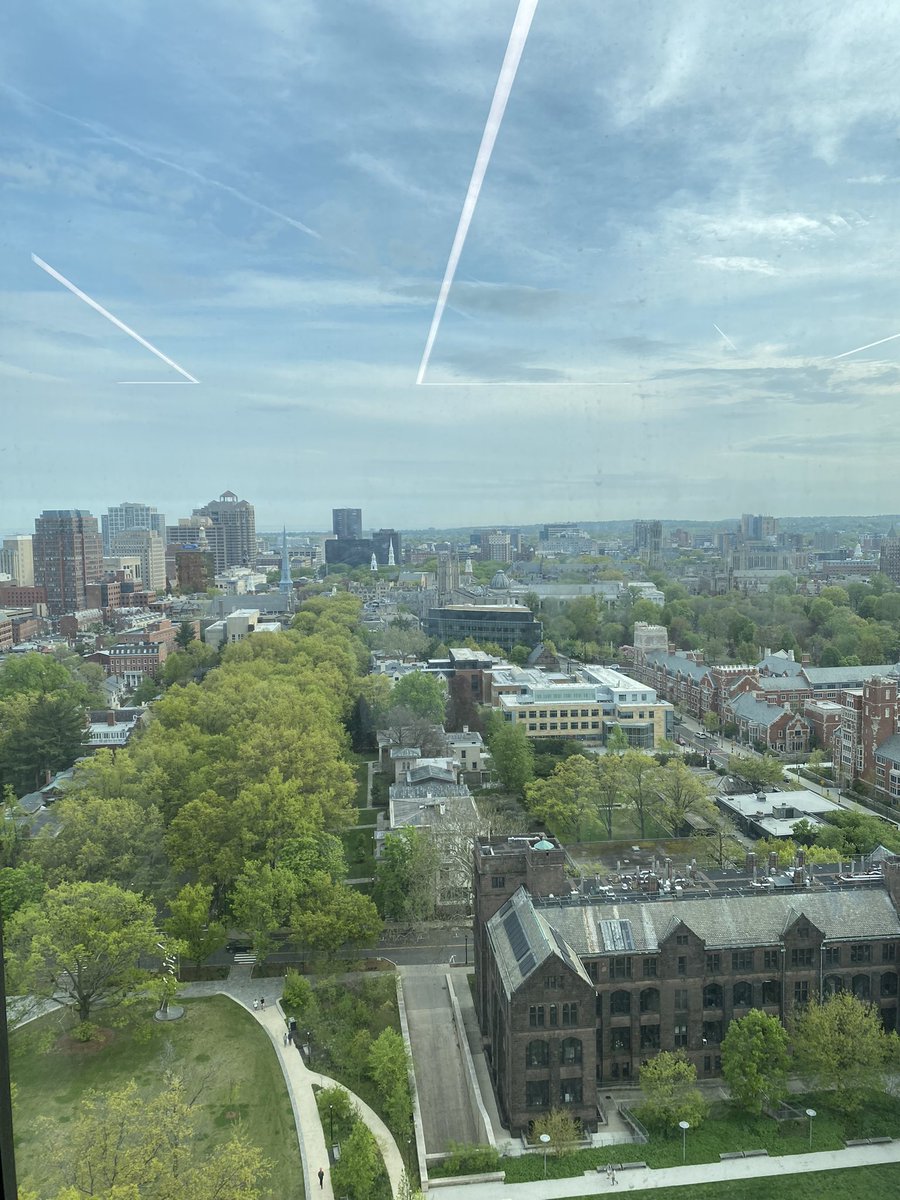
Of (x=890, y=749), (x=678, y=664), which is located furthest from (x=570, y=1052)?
(x=678, y=664)

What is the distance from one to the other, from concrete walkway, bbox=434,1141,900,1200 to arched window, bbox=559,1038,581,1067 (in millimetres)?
548

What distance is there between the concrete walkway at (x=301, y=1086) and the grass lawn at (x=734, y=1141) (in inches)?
23.9

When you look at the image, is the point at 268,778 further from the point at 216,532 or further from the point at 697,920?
the point at 697,920

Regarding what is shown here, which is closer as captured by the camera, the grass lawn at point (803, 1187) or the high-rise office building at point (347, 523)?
the grass lawn at point (803, 1187)

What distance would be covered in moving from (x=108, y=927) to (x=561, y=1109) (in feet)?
9.31

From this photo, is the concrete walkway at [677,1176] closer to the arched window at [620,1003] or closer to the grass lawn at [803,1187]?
the grass lawn at [803,1187]

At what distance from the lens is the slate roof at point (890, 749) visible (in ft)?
30.2

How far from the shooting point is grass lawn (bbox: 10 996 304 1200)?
3.86m

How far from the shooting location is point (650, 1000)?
4930 mm

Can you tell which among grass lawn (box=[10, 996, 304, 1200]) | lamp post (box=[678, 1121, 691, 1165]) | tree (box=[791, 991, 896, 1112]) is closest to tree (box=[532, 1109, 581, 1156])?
lamp post (box=[678, 1121, 691, 1165])

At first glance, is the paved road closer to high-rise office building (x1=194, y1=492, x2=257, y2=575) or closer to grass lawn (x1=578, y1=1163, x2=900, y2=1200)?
grass lawn (x1=578, y1=1163, x2=900, y2=1200)

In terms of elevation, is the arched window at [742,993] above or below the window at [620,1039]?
above

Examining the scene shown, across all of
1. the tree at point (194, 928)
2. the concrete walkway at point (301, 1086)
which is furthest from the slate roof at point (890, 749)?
the tree at point (194, 928)

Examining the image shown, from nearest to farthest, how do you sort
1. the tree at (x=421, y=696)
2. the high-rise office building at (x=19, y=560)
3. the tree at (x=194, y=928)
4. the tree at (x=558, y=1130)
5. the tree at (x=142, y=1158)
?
1. the tree at (x=142, y=1158)
2. the tree at (x=558, y=1130)
3. the high-rise office building at (x=19, y=560)
4. the tree at (x=194, y=928)
5. the tree at (x=421, y=696)
